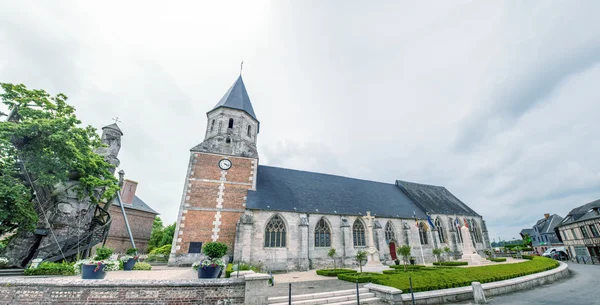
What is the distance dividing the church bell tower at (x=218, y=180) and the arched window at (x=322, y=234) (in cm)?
673

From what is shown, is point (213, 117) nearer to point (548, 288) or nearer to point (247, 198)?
point (247, 198)

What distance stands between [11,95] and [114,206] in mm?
17166

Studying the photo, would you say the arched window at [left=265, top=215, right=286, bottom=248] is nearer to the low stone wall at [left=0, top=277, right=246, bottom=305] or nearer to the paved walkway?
the low stone wall at [left=0, top=277, right=246, bottom=305]

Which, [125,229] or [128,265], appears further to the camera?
[125,229]

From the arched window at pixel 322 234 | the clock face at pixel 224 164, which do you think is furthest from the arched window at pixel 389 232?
the clock face at pixel 224 164

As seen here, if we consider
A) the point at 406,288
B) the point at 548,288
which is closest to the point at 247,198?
the point at 406,288

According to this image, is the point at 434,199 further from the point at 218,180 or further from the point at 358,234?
the point at 218,180

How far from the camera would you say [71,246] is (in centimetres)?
1423

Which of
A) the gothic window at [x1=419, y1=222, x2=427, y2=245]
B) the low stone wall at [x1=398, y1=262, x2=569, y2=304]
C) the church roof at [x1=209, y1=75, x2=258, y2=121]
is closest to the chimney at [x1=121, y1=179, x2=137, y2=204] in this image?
the church roof at [x1=209, y1=75, x2=258, y2=121]

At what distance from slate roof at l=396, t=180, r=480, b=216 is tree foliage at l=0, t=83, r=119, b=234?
31.0 m

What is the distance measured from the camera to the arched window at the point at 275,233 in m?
17.2

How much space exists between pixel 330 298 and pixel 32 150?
1751cm

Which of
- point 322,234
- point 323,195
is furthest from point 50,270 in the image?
point 323,195

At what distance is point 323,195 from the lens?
2238 cm
